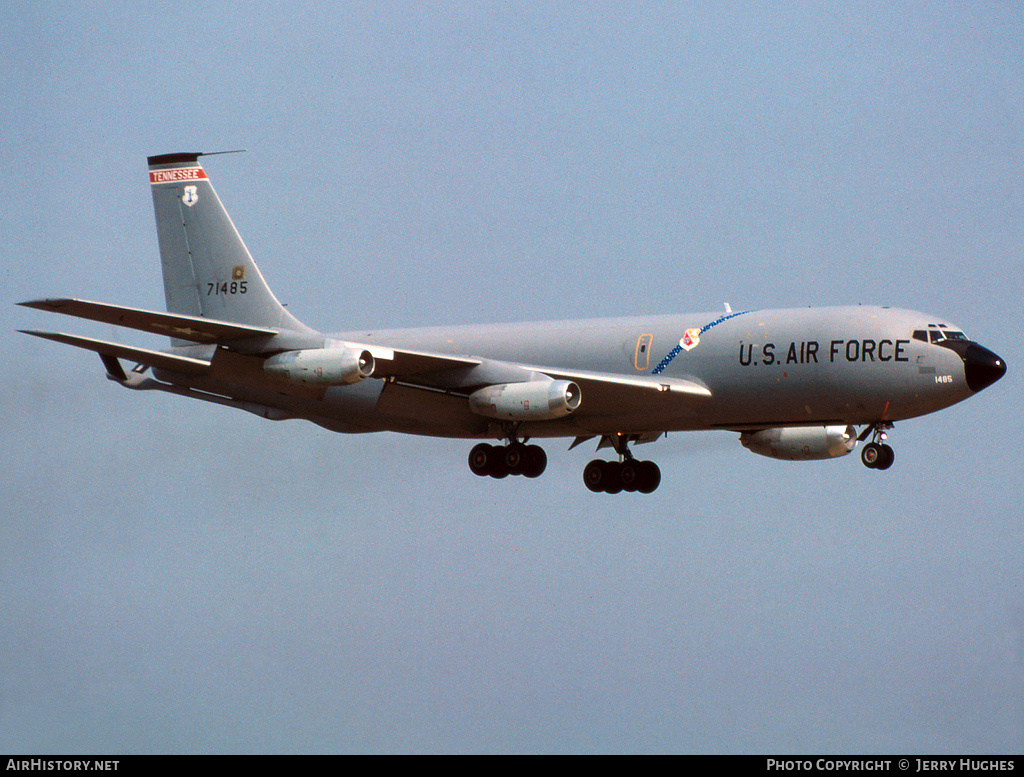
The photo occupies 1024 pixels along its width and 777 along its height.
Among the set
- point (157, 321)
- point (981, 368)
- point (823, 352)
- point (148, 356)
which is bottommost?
point (981, 368)

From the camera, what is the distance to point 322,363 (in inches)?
1560

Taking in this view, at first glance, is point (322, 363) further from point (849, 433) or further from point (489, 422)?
point (849, 433)

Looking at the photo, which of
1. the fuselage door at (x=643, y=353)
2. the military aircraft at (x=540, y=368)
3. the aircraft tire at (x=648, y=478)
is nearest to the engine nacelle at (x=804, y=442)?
the military aircraft at (x=540, y=368)

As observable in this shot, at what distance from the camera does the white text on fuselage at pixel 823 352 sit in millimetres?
40156

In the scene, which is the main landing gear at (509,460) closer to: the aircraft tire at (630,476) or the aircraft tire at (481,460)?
the aircraft tire at (481,460)

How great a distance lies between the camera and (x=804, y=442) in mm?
48438

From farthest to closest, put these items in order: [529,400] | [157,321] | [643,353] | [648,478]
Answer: [648,478] < [643,353] < [529,400] < [157,321]

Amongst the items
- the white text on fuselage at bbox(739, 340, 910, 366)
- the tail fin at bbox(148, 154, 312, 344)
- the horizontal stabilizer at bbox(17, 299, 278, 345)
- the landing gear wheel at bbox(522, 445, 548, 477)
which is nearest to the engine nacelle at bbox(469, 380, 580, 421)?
the landing gear wheel at bbox(522, 445, 548, 477)

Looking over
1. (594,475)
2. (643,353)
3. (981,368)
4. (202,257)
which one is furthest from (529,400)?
(202,257)

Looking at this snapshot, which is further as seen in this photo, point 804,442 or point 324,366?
point 804,442

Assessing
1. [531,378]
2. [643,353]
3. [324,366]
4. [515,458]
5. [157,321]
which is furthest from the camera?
[515,458]

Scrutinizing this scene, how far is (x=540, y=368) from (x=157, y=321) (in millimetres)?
11265

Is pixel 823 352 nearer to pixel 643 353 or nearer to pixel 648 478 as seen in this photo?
pixel 643 353
